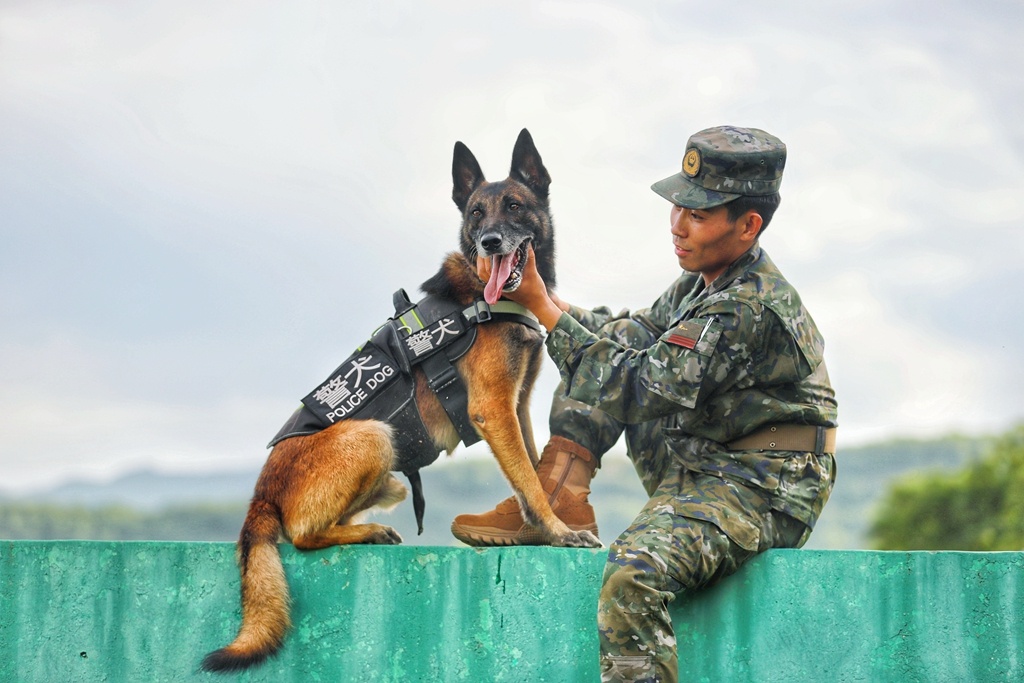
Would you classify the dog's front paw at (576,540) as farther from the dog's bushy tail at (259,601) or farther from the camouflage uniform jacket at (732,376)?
the dog's bushy tail at (259,601)

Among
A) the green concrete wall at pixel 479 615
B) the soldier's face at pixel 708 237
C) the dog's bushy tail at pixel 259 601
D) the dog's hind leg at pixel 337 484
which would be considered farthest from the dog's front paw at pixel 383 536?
the soldier's face at pixel 708 237

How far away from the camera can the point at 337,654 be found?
4.56 m

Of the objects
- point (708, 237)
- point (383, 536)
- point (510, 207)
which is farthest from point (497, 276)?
point (383, 536)

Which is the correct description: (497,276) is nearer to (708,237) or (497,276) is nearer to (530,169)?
(530,169)

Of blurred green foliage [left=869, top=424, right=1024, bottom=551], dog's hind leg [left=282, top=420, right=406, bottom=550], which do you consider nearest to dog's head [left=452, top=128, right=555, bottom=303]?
dog's hind leg [left=282, top=420, right=406, bottom=550]

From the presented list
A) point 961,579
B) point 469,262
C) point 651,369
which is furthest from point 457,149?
point 961,579

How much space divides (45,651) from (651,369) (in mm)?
3074

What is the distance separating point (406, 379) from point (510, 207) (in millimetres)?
1000

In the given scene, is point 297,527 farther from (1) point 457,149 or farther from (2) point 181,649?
(1) point 457,149

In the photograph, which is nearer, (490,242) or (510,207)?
(490,242)

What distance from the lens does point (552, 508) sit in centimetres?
468

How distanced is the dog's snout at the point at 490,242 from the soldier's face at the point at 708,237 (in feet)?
3.12

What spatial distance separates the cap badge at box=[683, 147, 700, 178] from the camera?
417cm

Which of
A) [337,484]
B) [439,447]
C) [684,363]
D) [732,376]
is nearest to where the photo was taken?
[684,363]
